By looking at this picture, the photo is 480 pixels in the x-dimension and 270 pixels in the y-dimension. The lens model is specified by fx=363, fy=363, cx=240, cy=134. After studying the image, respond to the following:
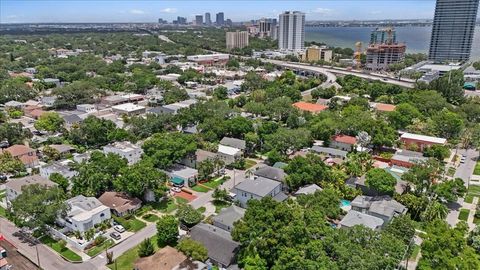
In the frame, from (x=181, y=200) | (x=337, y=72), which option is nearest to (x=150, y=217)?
(x=181, y=200)

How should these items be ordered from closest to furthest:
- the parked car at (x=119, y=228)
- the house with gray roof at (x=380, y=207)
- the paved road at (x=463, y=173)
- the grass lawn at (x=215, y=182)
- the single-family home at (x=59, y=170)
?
the parked car at (x=119, y=228)
the house with gray roof at (x=380, y=207)
the paved road at (x=463, y=173)
the single-family home at (x=59, y=170)
the grass lawn at (x=215, y=182)

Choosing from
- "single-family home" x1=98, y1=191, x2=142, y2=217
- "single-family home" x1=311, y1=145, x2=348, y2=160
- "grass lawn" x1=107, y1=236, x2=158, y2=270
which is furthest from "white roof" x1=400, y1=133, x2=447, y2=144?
"grass lawn" x1=107, y1=236, x2=158, y2=270

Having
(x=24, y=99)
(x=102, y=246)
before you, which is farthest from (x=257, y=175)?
(x=24, y=99)

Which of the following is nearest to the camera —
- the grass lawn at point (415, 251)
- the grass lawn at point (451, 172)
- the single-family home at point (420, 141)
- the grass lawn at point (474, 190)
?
the grass lawn at point (415, 251)

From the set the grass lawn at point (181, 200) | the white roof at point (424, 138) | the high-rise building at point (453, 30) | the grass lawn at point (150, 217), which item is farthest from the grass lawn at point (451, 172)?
the high-rise building at point (453, 30)

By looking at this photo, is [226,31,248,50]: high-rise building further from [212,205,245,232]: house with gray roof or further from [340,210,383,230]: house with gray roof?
[340,210,383,230]: house with gray roof

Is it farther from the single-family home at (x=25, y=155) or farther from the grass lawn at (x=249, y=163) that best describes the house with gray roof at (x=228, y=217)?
the single-family home at (x=25, y=155)

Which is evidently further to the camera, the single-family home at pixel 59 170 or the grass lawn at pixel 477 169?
the grass lawn at pixel 477 169
